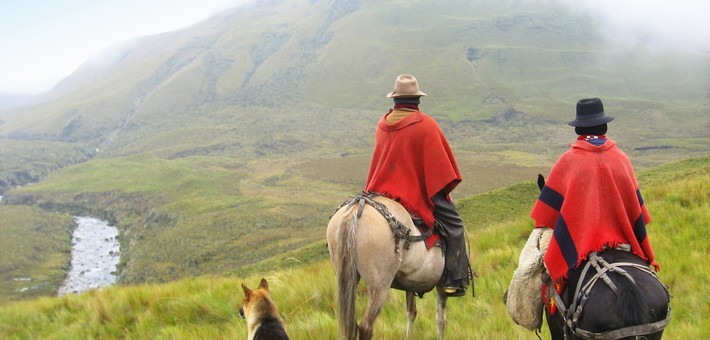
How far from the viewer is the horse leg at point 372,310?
4.89 m

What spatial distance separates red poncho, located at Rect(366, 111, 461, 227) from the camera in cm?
544

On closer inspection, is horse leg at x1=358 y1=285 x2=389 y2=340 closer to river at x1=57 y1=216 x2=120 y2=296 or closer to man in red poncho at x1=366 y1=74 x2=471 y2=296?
man in red poncho at x1=366 y1=74 x2=471 y2=296

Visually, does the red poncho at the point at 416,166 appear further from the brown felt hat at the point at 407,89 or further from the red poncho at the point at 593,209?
the red poncho at the point at 593,209

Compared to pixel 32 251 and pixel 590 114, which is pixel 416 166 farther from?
pixel 32 251

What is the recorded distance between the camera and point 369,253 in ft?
16.1

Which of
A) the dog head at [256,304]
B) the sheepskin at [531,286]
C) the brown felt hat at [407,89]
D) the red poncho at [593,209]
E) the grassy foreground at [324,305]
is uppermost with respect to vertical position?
the brown felt hat at [407,89]

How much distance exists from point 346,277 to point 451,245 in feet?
4.46

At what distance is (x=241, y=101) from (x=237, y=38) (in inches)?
2498

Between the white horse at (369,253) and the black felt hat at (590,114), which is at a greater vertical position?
the black felt hat at (590,114)

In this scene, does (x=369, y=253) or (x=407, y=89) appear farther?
(x=407, y=89)

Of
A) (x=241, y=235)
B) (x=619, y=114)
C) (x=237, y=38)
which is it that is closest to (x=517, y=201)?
(x=241, y=235)

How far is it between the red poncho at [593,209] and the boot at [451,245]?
1729 millimetres

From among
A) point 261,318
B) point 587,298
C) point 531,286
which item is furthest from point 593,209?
point 261,318

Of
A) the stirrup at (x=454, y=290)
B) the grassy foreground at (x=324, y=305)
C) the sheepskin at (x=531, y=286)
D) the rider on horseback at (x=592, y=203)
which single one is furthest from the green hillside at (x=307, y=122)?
the rider on horseback at (x=592, y=203)
